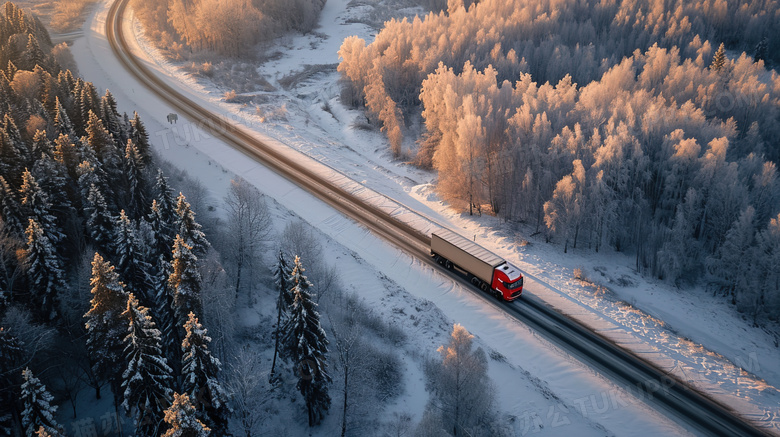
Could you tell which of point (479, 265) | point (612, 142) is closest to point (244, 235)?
point (479, 265)

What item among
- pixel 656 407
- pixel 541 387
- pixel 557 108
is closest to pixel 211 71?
pixel 557 108

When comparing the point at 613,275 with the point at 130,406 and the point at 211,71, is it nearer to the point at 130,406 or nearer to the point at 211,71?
the point at 130,406

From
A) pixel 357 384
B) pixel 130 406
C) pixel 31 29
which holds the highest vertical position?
pixel 31 29

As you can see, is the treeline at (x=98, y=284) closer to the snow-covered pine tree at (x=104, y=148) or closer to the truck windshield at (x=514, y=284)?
the snow-covered pine tree at (x=104, y=148)

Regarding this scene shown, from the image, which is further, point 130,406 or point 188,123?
point 188,123

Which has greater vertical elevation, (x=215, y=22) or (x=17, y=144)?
(x=215, y=22)

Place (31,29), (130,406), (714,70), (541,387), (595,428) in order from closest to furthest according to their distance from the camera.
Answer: (130,406)
(595,428)
(541,387)
(714,70)
(31,29)

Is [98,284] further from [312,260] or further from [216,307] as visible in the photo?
[312,260]
